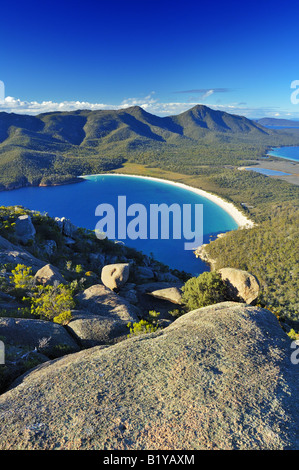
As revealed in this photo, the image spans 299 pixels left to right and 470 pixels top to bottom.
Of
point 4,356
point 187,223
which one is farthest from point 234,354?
point 187,223

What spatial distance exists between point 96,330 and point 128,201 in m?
128

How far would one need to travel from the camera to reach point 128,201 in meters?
140

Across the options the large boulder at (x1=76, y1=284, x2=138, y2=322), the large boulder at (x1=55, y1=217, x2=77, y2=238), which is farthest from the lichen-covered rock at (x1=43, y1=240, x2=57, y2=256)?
the large boulder at (x1=76, y1=284, x2=138, y2=322)

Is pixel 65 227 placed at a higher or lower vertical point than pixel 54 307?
higher

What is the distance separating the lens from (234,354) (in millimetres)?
9258

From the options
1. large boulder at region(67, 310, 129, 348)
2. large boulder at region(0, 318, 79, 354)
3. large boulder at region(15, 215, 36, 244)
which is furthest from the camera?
large boulder at region(15, 215, 36, 244)

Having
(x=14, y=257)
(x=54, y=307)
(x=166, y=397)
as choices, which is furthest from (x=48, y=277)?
(x=166, y=397)

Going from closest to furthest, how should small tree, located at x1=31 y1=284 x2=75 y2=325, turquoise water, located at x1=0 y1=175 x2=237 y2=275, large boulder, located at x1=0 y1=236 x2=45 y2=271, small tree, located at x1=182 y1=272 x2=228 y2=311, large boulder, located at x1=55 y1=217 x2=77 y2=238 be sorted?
small tree, located at x1=31 y1=284 x2=75 y2=325, small tree, located at x1=182 y1=272 x2=228 y2=311, large boulder, located at x1=0 y1=236 x2=45 y2=271, large boulder, located at x1=55 y1=217 x2=77 y2=238, turquoise water, located at x1=0 y1=175 x2=237 y2=275

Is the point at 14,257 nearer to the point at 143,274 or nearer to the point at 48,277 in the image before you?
→ the point at 48,277

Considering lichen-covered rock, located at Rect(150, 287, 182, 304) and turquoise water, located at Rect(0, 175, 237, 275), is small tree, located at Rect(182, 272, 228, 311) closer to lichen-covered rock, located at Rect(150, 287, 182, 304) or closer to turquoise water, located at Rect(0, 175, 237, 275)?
lichen-covered rock, located at Rect(150, 287, 182, 304)

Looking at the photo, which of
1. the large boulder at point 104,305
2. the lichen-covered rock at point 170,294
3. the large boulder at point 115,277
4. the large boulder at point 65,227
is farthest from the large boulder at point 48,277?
the large boulder at point 65,227

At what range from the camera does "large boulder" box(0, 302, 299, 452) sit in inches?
242

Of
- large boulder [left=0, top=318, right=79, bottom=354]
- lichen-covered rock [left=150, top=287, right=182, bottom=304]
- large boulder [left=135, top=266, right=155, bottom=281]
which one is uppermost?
large boulder [left=0, top=318, right=79, bottom=354]

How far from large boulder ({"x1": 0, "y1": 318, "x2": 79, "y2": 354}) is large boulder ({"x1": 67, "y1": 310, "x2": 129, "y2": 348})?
607 millimetres
